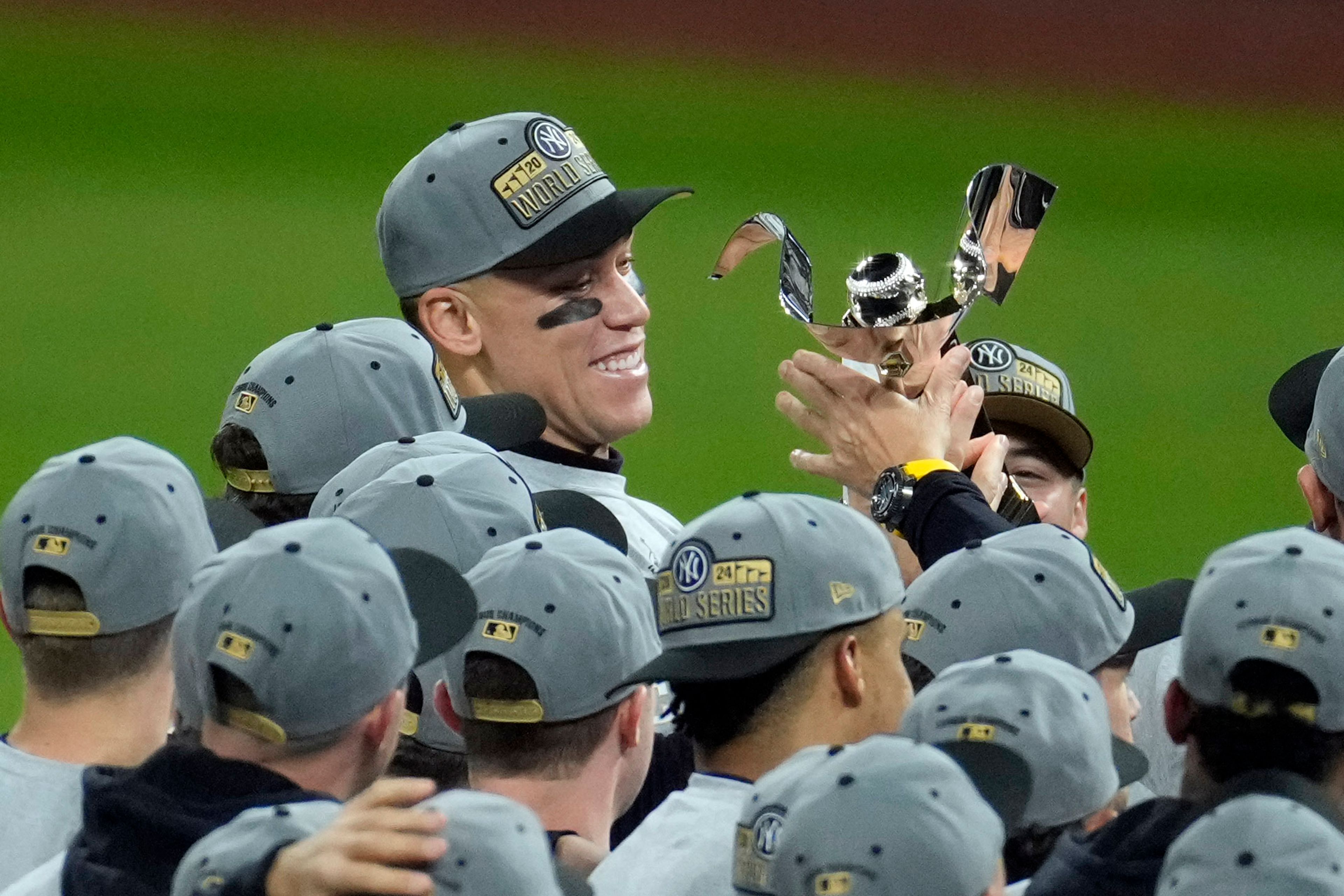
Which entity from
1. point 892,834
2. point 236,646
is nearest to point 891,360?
point 236,646

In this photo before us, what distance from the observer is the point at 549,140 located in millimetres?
4055

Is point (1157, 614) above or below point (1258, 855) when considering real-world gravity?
below

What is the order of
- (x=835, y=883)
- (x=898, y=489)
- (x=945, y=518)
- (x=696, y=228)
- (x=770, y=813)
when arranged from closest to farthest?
(x=835, y=883)
(x=770, y=813)
(x=945, y=518)
(x=898, y=489)
(x=696, y=228)

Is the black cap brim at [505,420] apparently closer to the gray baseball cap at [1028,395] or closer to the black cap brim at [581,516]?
the black cap brim at [581,516]

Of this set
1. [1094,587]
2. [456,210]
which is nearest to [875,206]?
[456,210]

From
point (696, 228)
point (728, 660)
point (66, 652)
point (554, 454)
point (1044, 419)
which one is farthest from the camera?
point (696, 228)

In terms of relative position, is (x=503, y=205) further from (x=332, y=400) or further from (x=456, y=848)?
(x=456, y=848)

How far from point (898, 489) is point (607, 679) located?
3.33 ft

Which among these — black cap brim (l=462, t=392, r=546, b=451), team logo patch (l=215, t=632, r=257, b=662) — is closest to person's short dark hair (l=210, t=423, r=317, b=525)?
black cap brim (l=462, t=392, r=546, b=451)

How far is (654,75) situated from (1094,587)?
7.99m

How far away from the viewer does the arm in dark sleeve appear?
3.39 metres

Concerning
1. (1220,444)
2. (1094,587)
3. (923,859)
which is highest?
(923,859)

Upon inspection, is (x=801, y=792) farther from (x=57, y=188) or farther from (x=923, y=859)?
(x=57, y=188)

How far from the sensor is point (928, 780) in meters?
1.98
